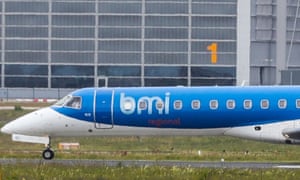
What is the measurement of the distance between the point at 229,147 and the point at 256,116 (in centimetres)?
1553

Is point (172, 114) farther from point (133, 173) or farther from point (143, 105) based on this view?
point (133, 173)

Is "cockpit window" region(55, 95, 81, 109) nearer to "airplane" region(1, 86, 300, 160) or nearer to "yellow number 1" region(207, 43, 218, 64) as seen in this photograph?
"airplane" region(1, 86, 300, 160)

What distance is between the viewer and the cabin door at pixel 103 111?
3438cm

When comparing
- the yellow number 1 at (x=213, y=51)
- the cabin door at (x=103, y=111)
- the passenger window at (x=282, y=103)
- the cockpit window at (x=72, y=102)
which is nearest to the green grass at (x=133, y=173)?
the passenger window at (x=282, y=103)

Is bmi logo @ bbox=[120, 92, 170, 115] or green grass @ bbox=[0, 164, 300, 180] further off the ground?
bmi logo @ bbox=[120, 92, 170, 115]

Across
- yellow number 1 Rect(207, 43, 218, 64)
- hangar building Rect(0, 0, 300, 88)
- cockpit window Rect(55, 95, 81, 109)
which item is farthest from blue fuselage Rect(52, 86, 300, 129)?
yellow number 1 Rect(207, 43, 218, 64)

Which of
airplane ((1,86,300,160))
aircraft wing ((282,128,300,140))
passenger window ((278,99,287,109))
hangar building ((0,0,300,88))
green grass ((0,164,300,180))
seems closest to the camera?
green grass ((0,164,300,180))

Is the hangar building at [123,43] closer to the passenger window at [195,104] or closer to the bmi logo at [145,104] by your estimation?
the bmi logo at [145,104]

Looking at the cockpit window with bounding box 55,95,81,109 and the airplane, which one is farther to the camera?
the cockpit window with bounding box 55,95,81,109

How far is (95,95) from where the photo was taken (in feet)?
114

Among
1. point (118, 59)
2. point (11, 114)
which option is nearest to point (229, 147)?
point (11, 114)

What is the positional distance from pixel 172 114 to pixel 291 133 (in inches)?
160

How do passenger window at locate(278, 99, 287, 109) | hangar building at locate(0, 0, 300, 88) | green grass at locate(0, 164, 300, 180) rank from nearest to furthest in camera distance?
green grass at locate(0, 164, 300, 180), passenger window at locate(278, 99, 287, 109), hangar building at locate(0, 0, 300, 88)

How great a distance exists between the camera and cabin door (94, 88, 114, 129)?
34375 millimetres
